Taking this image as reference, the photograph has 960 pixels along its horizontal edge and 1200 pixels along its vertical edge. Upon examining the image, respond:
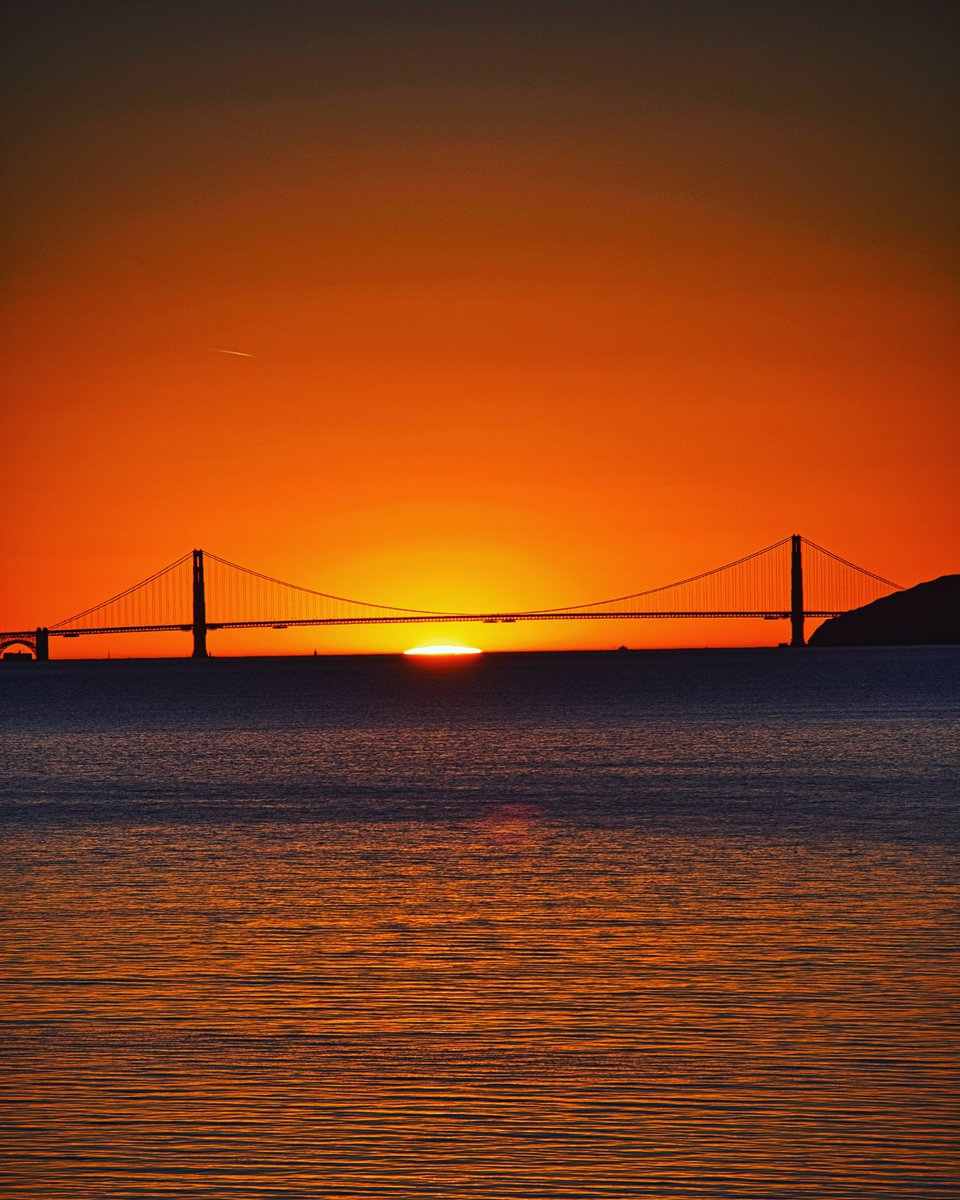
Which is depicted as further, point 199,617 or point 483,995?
point 199,617

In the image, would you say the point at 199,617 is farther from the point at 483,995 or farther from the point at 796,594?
the point at 483,995

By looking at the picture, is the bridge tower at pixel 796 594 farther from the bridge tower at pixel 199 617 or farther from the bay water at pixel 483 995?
the bay water at pixel 483 995

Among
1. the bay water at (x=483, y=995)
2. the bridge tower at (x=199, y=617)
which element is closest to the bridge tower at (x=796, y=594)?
the bridge tower at (x=199, y=617)

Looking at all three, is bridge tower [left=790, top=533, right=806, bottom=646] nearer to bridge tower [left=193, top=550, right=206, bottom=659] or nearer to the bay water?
bridge tower [left=193, top=550, right=206, bottom=659]

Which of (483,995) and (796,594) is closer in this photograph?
(483,995)

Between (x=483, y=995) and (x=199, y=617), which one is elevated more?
(x=199, y=617)

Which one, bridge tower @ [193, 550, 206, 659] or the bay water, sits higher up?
bridge tower @ [193, 550, 206, 659]

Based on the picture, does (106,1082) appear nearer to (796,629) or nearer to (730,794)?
(730,794)

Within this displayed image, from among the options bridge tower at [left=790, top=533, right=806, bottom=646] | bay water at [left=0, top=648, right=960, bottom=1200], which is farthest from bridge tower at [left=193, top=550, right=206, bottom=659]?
bay water at [left=0, top=648, right=960, bottom=1200]

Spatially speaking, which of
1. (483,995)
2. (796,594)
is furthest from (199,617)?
(483,995)
